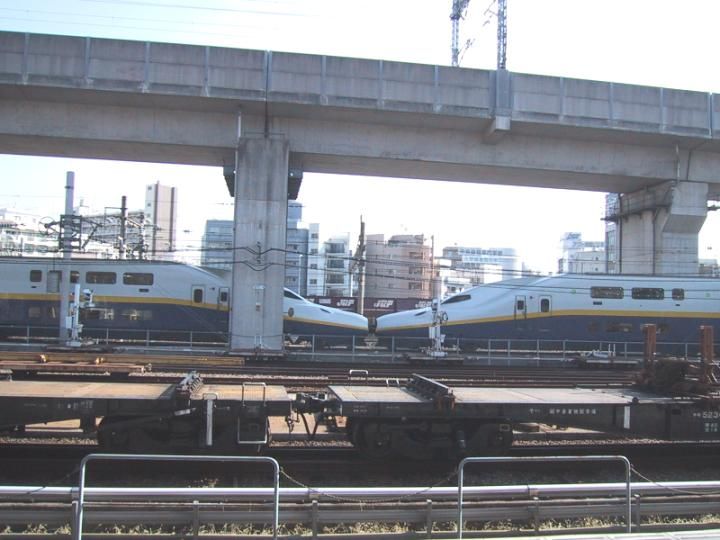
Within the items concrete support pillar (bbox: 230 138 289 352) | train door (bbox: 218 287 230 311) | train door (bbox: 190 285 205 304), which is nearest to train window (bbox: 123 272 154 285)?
train door (bbox: 190 285 205 304)

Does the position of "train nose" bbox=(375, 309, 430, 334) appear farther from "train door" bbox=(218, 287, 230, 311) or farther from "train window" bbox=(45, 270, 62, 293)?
"train window" bbox=(45, 270, 62, 293)

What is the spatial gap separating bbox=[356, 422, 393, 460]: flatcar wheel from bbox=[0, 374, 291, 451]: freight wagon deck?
55.3 inches

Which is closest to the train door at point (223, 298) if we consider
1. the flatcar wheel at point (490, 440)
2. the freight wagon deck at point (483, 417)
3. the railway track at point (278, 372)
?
the railway track at point (278, 372)

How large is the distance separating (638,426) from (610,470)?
49.7 inches

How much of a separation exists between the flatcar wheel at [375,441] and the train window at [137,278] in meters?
20.1

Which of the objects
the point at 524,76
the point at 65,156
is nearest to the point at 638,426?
the point at 524,76

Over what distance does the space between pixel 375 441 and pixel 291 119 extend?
20879 millimetres

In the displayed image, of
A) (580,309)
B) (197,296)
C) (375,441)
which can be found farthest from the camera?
(197,296)

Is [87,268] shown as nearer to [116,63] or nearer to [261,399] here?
[116,63]

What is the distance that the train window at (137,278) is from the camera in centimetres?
2744

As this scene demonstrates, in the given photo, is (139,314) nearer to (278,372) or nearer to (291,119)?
(278,372)

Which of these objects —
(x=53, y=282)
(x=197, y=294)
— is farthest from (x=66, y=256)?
(x=197, y=294)

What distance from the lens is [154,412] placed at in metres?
8.72

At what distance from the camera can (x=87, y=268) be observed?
89.6ft
